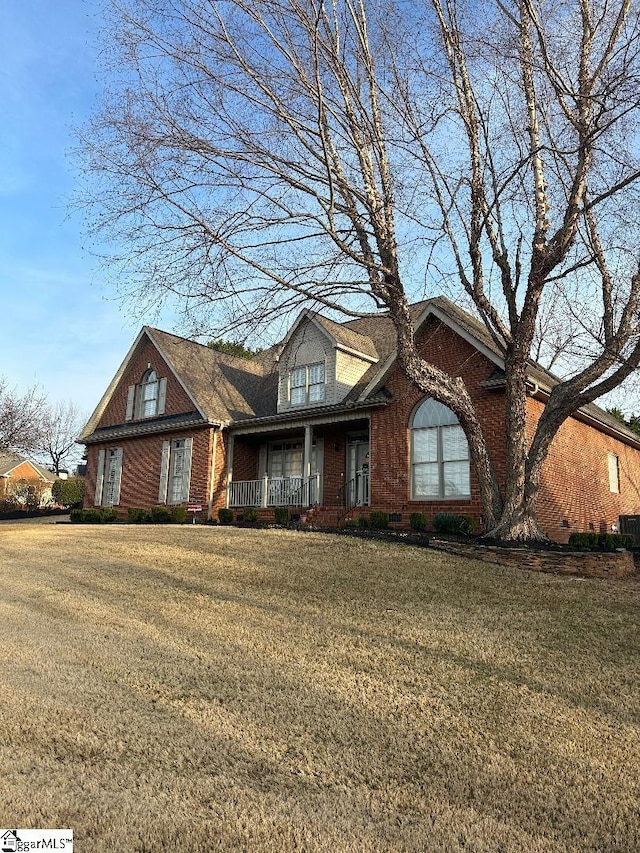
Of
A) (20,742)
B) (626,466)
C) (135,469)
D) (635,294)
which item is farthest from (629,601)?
(135,469)

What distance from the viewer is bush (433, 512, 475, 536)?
13750mm

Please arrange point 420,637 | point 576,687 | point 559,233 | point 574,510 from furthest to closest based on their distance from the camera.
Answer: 1. point 574,510
2. point 559,233
3. point 420,637
4. point 576,687

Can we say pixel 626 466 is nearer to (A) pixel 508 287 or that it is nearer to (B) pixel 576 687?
(A) pixel 508 287

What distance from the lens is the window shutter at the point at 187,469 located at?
21.5 meters

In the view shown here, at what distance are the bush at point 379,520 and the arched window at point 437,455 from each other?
1155 mm

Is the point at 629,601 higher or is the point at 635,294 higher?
the point at 635,294

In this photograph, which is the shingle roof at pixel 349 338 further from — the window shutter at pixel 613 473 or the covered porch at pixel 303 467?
the window shutter at pixel 613 473

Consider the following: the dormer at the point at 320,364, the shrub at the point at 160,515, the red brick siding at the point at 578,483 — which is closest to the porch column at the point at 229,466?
the shrub at the point at 160,515

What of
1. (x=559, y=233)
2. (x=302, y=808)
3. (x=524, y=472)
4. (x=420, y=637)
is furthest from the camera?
(x=524, y=472)

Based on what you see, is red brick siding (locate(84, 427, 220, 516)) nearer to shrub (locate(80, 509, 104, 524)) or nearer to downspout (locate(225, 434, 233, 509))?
downspout (locate(225, 434, 233, 509))

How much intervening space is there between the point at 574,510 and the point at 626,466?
663cm

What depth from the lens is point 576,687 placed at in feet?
18.1

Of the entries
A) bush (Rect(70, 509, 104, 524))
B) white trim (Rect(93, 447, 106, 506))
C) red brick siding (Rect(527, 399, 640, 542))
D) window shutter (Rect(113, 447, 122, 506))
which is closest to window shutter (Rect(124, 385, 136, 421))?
window shutter (Rect(113, 447, 122, 506))

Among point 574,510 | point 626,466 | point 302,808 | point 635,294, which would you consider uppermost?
point 635,294
